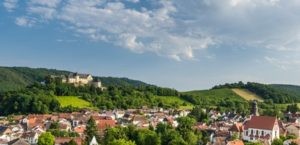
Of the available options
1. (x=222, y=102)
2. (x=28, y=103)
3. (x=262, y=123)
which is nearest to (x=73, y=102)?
(x=28, y=103)

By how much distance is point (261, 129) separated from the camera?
8556 centimetres

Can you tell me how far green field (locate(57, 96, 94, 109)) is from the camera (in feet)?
463

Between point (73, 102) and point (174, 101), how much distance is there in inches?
1461

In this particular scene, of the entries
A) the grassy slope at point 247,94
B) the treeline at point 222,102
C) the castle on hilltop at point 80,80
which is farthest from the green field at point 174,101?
the grassy slope at point 247,94

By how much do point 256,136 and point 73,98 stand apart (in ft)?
252

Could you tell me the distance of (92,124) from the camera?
7825 centimetres

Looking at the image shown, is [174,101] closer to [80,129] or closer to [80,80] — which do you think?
[80,80]

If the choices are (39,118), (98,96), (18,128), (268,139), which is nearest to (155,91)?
(98,96)

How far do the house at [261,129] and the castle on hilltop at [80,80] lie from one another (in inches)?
3555

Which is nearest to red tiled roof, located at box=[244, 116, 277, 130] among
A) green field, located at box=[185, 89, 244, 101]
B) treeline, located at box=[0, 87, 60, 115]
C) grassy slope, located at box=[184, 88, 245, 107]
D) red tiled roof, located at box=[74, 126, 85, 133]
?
red tiled roof, located at box=[74, 126, 85, 133]

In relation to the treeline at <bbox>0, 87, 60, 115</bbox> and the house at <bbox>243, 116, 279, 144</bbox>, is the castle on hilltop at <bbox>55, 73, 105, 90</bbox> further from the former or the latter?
the house at <bbox>243, 116, 279, 144</bbox>

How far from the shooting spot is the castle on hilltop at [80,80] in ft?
567

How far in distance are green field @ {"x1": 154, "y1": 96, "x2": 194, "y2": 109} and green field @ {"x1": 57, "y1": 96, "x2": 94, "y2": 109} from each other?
27.6m

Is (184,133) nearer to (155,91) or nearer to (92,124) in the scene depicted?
(92,124)
